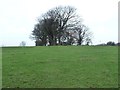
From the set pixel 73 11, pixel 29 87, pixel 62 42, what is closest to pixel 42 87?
pixel 29 87

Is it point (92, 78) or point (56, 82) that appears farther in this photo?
point (92, 78)

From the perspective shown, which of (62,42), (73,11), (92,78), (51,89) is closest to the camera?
(51,89)

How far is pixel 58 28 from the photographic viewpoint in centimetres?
7531

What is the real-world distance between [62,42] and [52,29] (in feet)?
12.4

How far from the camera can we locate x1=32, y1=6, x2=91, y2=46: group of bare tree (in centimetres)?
7362

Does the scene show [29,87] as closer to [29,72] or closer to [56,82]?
[56,82]

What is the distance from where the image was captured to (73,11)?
7894 centimetres

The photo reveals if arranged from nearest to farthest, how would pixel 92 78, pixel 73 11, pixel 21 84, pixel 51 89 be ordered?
pixel 51 89 → pixel 21 84 → pixel 92 78 → pixel 73 11

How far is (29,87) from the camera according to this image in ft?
36.4

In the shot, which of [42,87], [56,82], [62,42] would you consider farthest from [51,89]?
[62,42]

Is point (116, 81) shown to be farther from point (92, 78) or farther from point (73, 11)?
point (73, 11)

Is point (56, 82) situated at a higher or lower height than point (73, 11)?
lower

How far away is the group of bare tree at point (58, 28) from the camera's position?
73.6 m

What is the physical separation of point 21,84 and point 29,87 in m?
0.62
